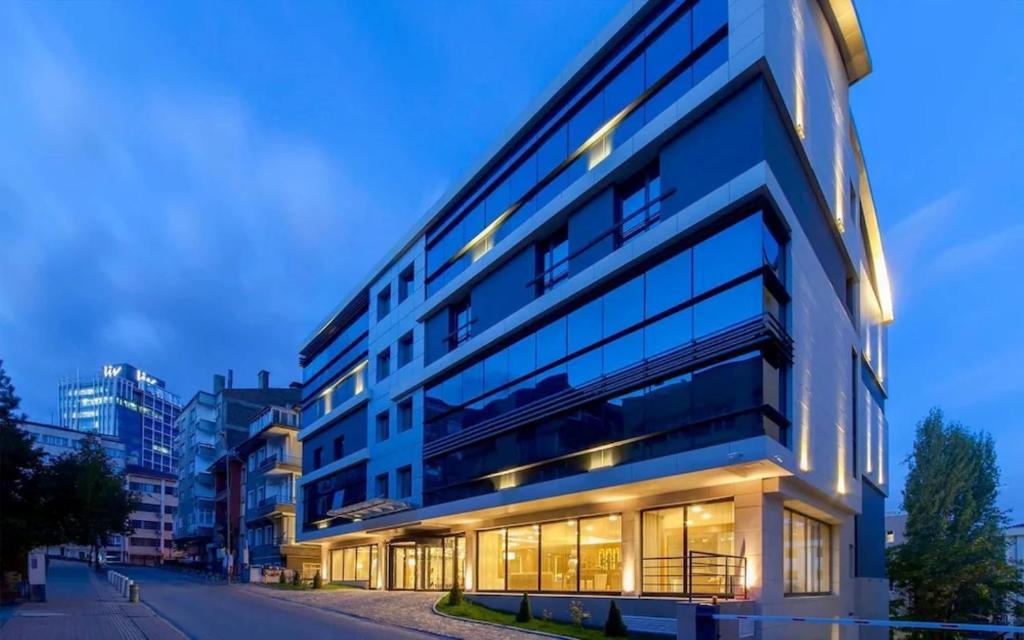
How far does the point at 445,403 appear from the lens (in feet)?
118

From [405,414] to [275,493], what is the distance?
1147 inches

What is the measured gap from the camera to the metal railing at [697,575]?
20609mm

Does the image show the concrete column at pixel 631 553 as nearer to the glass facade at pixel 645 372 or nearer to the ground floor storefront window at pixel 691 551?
the ground floor storefront window at pixel 691 551

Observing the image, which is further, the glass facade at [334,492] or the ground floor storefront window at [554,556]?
the glass facade at [334,492]

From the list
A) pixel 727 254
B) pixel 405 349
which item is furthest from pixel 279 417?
pixel 727 254

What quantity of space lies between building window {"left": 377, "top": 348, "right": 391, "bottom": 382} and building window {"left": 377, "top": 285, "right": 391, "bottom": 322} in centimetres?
216

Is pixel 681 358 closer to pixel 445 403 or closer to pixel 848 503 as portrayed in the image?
pixel 848 503

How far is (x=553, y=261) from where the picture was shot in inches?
1161

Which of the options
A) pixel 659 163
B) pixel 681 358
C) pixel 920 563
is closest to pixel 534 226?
pixel 659 163

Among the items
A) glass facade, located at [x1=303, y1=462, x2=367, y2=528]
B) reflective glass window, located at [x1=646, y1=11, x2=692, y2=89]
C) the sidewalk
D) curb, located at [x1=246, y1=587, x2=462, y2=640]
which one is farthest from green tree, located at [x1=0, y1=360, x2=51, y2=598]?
reflective glass window, located at [x1=646, y1=11, x2=692, y2=89]

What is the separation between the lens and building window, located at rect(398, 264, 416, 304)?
42688mm

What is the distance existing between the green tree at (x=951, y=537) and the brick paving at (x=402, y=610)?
70.7ft

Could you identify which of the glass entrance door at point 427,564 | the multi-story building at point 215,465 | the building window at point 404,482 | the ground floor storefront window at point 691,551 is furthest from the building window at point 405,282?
the multi-story building at point 215,465

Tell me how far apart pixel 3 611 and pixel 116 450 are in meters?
128
